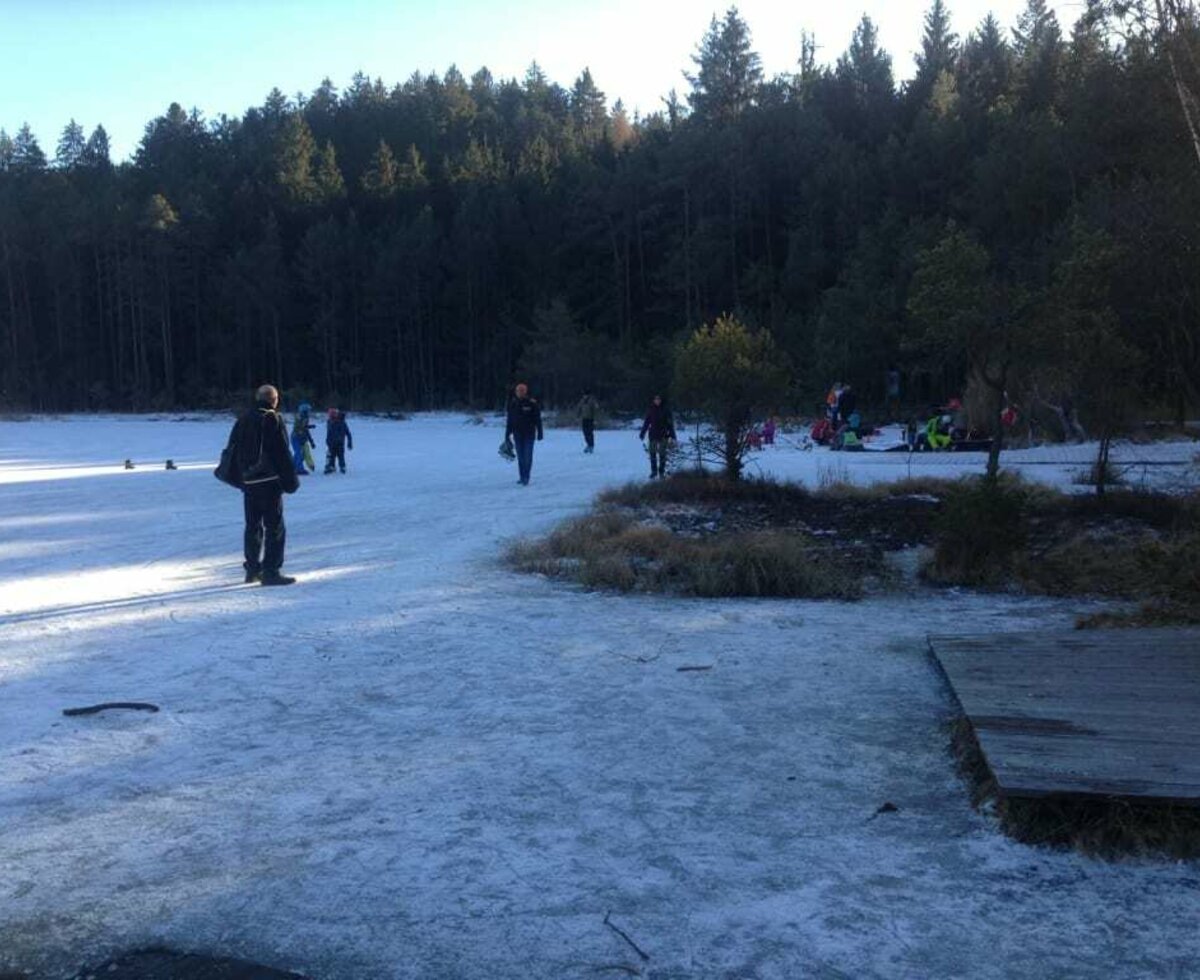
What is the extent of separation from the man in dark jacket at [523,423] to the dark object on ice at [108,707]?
11975 millimetres

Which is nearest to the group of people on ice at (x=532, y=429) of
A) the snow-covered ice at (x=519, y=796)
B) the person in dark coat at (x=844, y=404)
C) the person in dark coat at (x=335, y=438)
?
the person in dark coat at (x=335, y=438)

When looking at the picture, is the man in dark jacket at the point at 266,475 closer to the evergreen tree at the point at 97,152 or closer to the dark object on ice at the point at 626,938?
the dark object on ice at the point at 626,938

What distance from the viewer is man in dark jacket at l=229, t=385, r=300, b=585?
9727 millimetres

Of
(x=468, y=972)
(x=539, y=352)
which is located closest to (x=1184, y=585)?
(x=468, y=972)

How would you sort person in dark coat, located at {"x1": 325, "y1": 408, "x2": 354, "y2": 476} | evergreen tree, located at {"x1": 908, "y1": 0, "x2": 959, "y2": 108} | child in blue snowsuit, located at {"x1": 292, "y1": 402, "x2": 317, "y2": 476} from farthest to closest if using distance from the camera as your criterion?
evergreen tree, located at {"x1": 908, "y1": 0, "x2": 959, "y2": 108}, person in dark coat, located at {"x1": 325, "y1": 408, "x2": 354, "y2": 476}, child in blue snowsuit, located at {"x1": 292, "y1": 402, "x2": 317, "y2": 476}

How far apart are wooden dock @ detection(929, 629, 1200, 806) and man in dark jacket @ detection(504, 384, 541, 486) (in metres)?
11.6

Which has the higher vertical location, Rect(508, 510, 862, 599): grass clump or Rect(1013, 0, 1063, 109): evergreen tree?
Rect(1013, 0, 1063, 109): evergreen tree

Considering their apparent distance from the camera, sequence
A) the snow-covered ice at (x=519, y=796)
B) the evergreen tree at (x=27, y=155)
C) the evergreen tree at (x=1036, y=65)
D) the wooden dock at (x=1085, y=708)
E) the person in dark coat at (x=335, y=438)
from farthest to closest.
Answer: the evergreen tree at (x=27, y=155), the evergreen tree at (x=1036, y=65), the person in dark coat at (x=335, y=438), the wooden dock at (x=1085, y=708), the snow-covered ice at (x=519, y=796)

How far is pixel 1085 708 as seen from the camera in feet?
16.9

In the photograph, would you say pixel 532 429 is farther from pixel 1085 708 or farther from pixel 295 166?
pixel 295 166

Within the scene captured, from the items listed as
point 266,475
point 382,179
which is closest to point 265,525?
point 266,475

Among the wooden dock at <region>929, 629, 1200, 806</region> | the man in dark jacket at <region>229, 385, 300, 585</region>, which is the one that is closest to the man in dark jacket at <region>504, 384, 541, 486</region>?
the man in dark jacket at <region>229, 385, 300, 585</region>

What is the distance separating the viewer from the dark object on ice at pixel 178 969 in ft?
10.7

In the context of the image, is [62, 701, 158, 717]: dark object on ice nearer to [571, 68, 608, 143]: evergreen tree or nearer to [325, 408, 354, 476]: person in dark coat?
[325, 408, 354, 476]: person in dark coat
